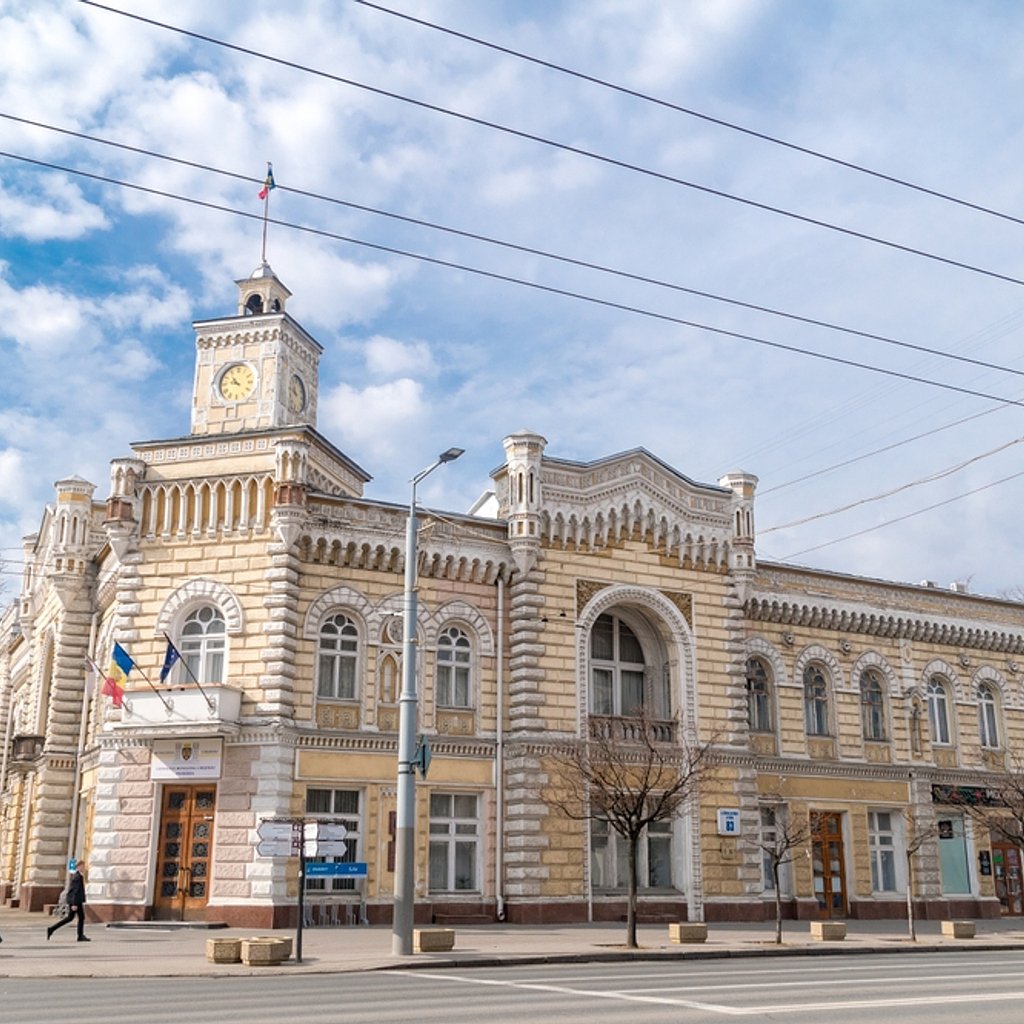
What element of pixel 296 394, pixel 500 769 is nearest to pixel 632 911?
pixel 500 769

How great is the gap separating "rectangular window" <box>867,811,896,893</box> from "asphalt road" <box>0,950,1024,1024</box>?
62.3 feet

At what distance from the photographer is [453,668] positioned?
1374 inches

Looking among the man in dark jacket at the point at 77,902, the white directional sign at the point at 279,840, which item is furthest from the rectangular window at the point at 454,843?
the white directional sign at the point at 279,840

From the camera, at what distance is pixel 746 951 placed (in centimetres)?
2528

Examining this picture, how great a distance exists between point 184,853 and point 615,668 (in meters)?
13.6

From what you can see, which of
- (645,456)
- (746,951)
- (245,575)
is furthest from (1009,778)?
(245,575)

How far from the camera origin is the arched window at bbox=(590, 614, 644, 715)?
37.2m

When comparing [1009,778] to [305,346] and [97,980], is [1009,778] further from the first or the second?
[97,980]

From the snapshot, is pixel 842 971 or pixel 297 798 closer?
pixel 842 971

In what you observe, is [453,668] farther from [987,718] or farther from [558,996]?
[987,718]

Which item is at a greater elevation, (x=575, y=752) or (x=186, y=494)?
(x=186, y=494)

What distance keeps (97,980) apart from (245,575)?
14725 mm

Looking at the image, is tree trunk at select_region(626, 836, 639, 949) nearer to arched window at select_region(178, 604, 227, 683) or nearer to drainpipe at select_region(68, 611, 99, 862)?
arched window at select_region(178, 604, 227, 683)

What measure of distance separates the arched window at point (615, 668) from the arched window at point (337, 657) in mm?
7519
